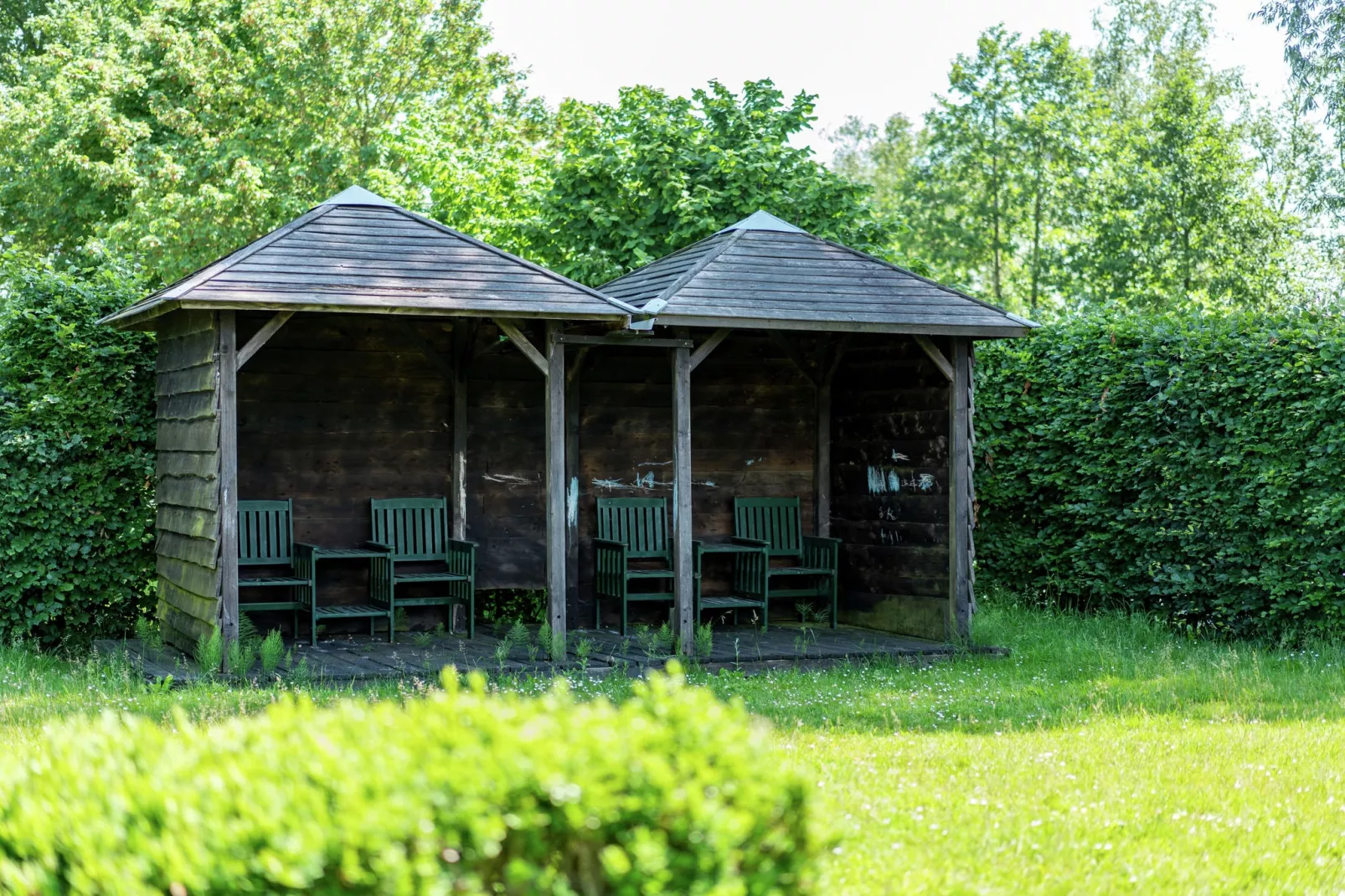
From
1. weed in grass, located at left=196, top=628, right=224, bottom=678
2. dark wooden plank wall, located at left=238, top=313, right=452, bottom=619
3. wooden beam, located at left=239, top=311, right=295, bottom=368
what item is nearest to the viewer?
weed in grass, located at left=196, top=628, right=224, bottom=678

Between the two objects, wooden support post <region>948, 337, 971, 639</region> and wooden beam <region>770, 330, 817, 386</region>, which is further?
wooden beam <region>770, 330, 817, 386</region>

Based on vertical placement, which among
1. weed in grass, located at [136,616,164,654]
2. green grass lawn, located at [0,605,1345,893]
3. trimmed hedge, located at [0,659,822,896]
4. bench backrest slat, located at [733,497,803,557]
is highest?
bench backrest slat, located at [733,497,803,557]

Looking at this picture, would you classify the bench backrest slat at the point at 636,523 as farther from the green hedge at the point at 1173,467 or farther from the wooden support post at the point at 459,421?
the green hedge at the point at 1173,467

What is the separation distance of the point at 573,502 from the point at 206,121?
14.9m

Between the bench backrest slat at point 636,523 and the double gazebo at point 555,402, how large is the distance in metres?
0.14

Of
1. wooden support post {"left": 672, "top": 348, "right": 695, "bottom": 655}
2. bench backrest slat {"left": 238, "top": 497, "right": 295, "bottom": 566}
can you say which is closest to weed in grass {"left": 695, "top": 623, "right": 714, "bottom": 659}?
wooden support post {"left": 672, "top": 348, "right": 695, "bottom": 655}

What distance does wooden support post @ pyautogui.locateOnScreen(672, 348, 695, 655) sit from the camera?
9516mm

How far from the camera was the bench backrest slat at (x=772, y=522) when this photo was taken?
11414mm

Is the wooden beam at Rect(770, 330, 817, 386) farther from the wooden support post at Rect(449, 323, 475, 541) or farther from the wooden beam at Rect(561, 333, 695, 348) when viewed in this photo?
the wooden support post at Rect(449, 323, 475, 541)

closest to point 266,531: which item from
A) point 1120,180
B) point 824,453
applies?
point 824,453

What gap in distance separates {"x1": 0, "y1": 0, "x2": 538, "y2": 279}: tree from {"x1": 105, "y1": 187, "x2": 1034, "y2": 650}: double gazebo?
1053 centimetres

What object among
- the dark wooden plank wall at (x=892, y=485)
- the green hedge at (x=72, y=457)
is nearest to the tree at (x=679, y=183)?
the dark wooden plank wall at (x=892, y=485)

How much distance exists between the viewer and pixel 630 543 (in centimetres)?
1109


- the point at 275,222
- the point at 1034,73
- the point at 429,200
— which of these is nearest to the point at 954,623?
the point at 429,200
